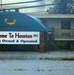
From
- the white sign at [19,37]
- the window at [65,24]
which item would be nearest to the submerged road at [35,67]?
the white sign at [19,37]

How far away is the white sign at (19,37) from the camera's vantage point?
106 feet

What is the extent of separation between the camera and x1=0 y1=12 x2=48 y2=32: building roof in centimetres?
3212

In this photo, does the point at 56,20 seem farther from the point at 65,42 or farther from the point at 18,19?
the point at 18,19

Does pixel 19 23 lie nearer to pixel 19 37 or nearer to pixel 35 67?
pixel 19 37

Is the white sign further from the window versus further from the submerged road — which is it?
the window

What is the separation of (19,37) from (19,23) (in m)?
1.47

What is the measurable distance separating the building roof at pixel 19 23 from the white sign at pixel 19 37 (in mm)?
436

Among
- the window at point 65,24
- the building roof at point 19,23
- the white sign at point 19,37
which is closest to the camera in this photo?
the building roof at point 19,23

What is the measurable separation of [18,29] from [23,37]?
0.99m

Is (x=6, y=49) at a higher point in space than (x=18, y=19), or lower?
lower

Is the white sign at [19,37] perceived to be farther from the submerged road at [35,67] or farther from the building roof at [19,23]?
the submerged road at [35,67]

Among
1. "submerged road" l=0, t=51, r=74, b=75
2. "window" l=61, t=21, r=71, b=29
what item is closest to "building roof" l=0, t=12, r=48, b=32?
"window" l=61, t=21, r=71, b=29

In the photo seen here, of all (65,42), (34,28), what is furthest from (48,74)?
(65,42)

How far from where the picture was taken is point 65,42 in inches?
1593
